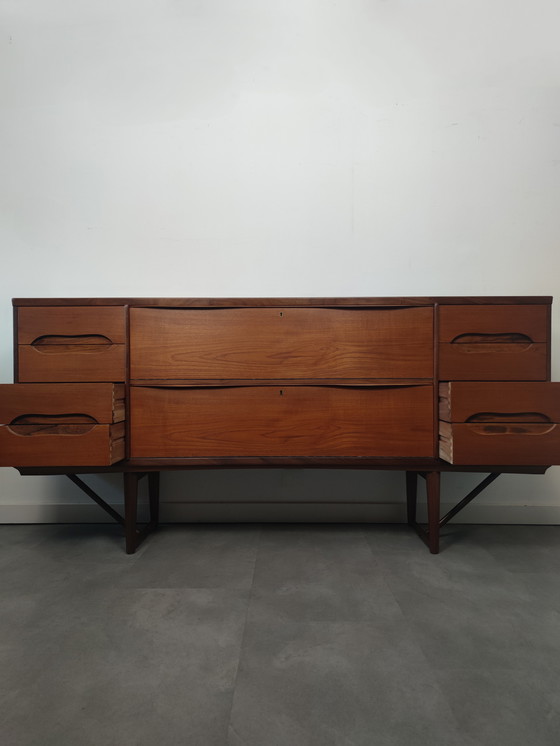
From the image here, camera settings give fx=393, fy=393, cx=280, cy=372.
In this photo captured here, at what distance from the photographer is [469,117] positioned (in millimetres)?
1545

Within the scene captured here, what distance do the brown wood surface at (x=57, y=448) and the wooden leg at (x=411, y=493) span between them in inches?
41.7

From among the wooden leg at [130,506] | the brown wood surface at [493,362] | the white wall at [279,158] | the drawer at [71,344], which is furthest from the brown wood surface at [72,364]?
the brown wood surface at [493,362]

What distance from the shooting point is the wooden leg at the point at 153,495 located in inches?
59.1

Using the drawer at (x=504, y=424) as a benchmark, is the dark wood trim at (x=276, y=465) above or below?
below

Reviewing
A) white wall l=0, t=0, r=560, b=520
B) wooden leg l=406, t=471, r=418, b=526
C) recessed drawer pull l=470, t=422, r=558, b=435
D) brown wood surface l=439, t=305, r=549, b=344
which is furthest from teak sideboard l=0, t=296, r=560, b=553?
white wall l=0, t=0, r=560, b=520

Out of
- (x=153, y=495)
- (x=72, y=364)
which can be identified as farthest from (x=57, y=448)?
(x=153, y=495)

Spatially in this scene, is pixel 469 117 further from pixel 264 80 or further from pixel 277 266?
pixel 277 266

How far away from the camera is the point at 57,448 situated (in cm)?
114

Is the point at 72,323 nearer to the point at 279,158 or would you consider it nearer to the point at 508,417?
the point at 279,158

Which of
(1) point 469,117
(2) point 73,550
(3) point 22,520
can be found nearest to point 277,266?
(1) point 469,117

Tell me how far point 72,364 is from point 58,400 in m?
0.12

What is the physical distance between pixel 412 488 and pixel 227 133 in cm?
156

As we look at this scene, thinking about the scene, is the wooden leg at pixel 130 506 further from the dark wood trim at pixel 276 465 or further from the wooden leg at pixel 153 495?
the wooden leg at pixel 153 495

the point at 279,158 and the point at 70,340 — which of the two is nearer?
the point at 70,340
